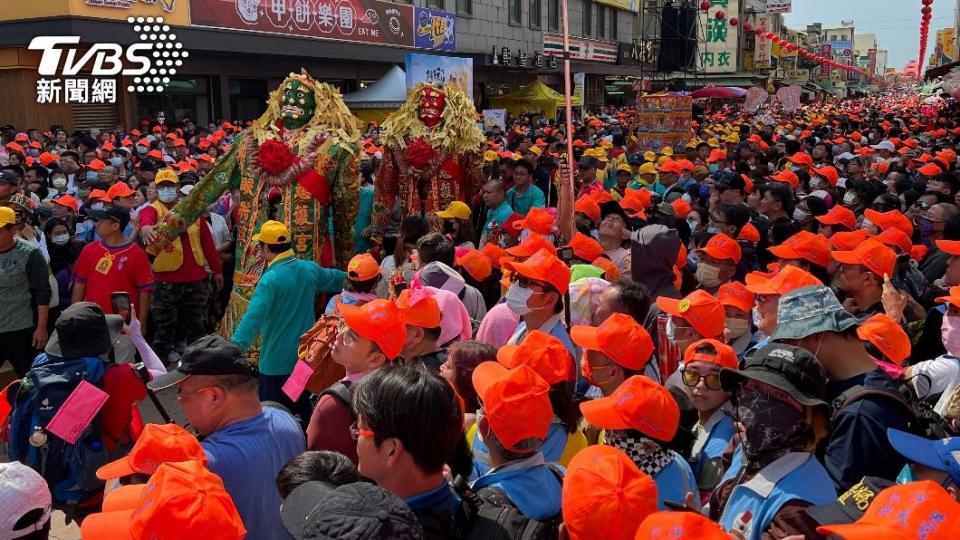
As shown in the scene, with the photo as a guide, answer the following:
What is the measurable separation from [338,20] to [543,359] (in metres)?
21.5

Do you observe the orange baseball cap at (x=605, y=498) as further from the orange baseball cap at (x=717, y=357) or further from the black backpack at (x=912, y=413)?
the orange baseball cap at (x=717, y=357)

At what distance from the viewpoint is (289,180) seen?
6.43 meters

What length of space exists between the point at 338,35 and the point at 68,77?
7346 millimetres

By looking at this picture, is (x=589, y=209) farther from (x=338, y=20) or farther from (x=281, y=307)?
(x=338, y=20)

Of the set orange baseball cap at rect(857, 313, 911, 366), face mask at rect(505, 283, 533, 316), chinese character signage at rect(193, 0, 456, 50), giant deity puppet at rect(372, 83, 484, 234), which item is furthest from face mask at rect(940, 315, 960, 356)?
chinese character signage at rect(193, 0, 456, 50)

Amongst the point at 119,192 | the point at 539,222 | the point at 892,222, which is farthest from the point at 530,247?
the point at 119,192

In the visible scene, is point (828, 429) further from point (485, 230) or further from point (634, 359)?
point (485, 230)

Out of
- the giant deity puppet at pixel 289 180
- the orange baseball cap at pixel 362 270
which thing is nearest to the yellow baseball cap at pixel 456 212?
the giant deity puppet at pixel 289 180

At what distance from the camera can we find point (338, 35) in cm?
2303

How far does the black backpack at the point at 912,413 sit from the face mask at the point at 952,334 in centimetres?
77

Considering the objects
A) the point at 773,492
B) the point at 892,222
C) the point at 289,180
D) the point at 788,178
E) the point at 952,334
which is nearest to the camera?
the point at 773,492

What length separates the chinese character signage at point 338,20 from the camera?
19438 millimetres

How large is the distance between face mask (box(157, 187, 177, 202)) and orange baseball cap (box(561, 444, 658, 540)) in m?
6.51

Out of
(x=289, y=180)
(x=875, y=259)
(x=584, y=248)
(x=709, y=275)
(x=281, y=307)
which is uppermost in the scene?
(x=289, y=180)
